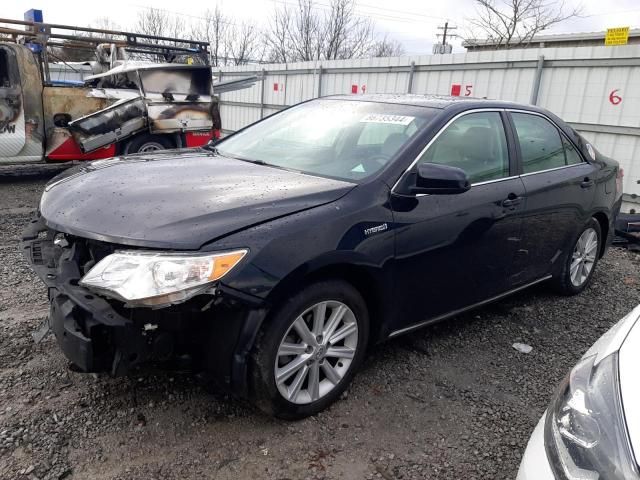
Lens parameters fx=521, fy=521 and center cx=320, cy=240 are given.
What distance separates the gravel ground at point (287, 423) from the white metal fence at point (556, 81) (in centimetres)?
381

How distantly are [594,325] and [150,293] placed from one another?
352 cm

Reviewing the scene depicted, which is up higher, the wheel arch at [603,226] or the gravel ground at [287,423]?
the wheel arch at [603,226]

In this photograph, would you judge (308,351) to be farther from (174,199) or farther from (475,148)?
(475,148)

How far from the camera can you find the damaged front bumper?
7.02 ft

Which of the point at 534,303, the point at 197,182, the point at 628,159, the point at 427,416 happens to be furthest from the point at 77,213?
the point at 628,159

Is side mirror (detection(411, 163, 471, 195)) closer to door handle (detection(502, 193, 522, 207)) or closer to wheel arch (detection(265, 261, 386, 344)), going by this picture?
wheel arch (detection(265, 261, 386, 344))

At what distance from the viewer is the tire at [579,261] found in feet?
14.4

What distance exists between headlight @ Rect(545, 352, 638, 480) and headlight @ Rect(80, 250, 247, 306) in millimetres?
1329

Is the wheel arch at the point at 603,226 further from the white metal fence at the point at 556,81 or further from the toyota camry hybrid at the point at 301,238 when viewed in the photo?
the white metal fence at the point at 556,81

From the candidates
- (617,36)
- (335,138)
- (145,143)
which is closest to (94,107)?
(145,143)

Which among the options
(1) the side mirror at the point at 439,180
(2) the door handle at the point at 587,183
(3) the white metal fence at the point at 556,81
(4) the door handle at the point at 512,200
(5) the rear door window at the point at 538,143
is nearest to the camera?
(1) the side mirror at the point at 439,180

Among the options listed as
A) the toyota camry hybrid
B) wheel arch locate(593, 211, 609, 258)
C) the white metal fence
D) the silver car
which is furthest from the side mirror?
the white metal fence

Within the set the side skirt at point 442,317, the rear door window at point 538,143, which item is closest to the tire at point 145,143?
the rear door window at point 538,143

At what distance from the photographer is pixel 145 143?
340 inches
